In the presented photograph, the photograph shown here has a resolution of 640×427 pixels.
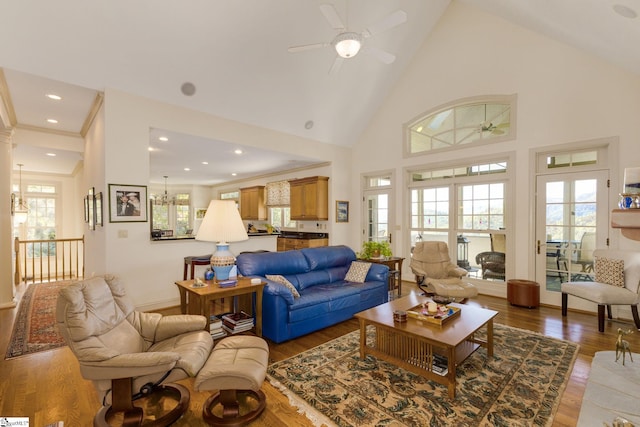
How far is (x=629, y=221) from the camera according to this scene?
2359 mm

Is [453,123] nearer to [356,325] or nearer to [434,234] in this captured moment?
[434,234]

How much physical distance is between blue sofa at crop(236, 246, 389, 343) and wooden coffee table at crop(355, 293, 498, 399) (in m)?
0.72

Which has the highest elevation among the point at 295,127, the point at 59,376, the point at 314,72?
the point at 314,72

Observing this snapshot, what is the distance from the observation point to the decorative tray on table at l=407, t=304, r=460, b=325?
2582 mm

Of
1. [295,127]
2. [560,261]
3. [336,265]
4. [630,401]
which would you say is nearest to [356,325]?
[336,265]

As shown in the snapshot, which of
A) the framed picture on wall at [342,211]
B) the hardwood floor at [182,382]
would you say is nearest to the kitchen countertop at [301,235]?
the framed picture on wall at [342,211]

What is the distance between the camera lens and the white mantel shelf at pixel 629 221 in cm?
232

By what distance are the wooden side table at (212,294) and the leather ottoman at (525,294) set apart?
3.81m

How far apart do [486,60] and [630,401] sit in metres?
5.02

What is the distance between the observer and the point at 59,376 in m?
2.52

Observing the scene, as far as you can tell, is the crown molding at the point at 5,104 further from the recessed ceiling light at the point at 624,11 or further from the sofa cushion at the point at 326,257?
the recessed ceiling light at the point at 624,11

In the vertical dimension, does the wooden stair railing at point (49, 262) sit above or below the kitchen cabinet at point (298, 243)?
below

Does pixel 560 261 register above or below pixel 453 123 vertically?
below

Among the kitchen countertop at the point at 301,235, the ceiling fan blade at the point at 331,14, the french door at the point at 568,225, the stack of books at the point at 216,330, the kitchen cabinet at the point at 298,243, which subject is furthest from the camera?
the kitchen countertop at the point at 301,235
